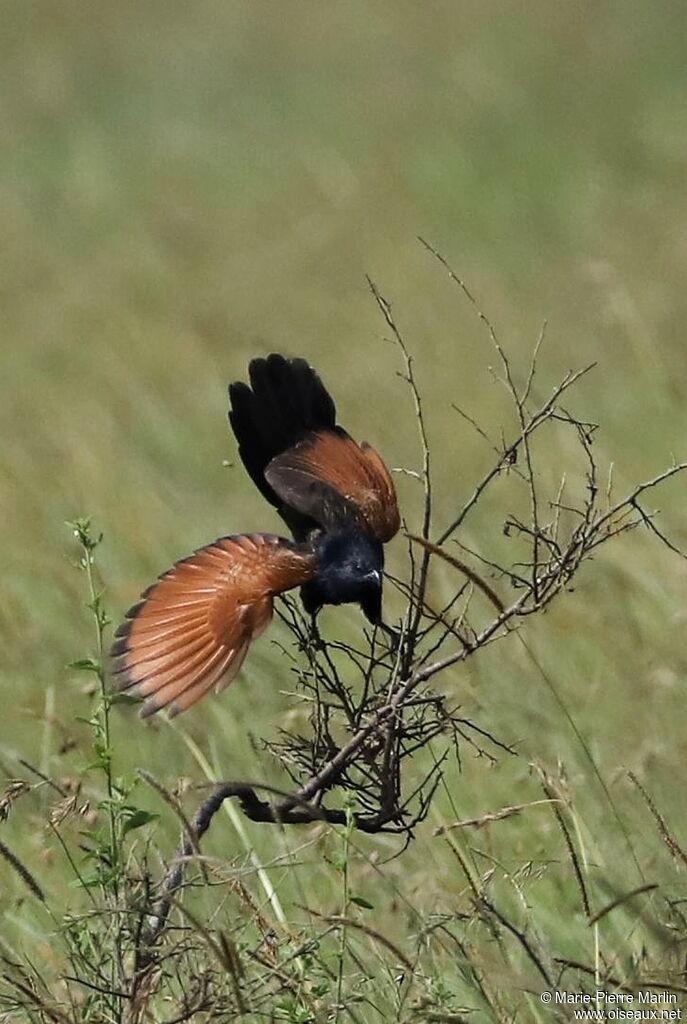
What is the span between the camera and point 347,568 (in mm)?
2121

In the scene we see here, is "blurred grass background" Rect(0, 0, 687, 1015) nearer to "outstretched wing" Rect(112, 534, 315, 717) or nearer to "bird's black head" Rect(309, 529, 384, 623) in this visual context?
"bird's black head" Rect(309, 529, 384, 623)

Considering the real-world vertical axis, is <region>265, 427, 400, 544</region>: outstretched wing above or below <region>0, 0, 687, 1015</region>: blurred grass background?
below

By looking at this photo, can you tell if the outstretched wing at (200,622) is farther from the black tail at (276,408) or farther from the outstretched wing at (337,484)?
the black tail at (276,408)

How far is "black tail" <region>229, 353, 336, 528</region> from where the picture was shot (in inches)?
90.7

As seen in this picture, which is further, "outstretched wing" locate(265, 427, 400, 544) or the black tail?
the black tail

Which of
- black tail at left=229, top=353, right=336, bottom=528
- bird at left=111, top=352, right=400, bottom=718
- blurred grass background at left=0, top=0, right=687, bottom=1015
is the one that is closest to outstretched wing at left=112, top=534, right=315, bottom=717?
bird at left=111, top=352, right=400, bottom=718

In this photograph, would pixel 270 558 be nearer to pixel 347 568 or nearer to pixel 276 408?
pixel 347 568

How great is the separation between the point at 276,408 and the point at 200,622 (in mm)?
408

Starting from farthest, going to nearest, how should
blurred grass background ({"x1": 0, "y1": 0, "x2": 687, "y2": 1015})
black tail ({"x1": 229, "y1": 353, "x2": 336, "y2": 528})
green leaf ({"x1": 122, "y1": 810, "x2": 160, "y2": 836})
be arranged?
blurred grass background ({"x1": 0, "y1": 0, "x2": 687, "y2": 1015}) → black tail ({"x1": 229, "y1": 353, "x2": 336, "y2": 528}) → green leaf ({"x1": 122, "y1": 810, "x2": 160, "y2": 836})

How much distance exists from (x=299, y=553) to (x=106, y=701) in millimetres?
239

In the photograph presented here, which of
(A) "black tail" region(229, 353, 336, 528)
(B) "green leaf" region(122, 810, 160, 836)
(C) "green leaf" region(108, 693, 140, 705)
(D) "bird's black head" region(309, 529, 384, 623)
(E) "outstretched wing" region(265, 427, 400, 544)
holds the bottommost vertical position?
(B) "green leaf" region(122, 810, 160, 836)

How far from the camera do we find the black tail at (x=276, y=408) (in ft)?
7.56

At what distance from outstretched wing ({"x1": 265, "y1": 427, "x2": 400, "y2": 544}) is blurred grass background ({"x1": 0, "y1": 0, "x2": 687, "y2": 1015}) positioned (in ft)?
1.76

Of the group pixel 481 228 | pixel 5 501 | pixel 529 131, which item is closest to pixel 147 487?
pixel 5 501
